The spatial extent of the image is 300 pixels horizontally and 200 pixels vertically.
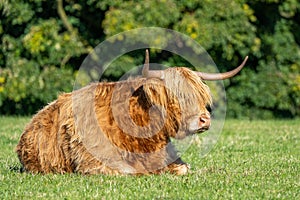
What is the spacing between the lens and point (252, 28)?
16766 mm

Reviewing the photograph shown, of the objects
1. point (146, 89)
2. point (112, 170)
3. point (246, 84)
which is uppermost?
point (146, 89)

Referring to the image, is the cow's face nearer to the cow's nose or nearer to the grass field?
the cow's nose

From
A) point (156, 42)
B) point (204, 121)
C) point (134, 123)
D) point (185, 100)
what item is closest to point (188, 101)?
point (185, 100)

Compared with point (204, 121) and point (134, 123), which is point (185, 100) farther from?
point (134, 123)

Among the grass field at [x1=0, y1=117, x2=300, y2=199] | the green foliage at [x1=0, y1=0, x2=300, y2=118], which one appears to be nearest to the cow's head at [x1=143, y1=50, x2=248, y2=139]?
the grass field at [x1=0, y1=117, x2=300, y2=199]

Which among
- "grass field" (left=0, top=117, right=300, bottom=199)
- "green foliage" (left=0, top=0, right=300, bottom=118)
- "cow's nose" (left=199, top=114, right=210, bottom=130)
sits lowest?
"green foliage" (left=0, top=0, right=300, bottom=118)

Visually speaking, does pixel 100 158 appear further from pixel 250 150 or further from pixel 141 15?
pixel 141 15

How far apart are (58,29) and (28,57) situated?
93 centimetres

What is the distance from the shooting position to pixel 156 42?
16.1m

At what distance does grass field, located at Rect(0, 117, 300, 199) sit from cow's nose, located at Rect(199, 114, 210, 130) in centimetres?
48

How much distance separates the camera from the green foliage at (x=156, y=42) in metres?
16.4

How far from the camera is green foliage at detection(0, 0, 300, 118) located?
53.8 ft

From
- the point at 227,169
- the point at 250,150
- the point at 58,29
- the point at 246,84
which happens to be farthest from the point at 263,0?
the point at 227,169

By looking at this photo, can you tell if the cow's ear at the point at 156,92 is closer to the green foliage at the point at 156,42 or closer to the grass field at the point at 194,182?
the grass field at the point at 194,182
